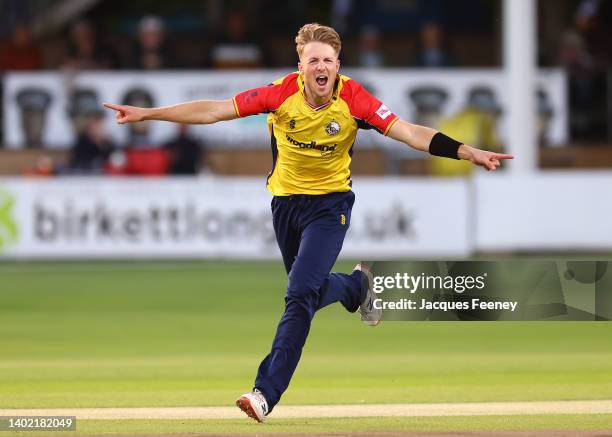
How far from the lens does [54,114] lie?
2419cm

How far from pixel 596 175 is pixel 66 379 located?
11.6m

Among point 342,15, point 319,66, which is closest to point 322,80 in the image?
point 319,66

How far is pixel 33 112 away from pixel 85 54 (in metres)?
Answer: 1.40

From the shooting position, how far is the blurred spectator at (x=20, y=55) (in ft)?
82.8

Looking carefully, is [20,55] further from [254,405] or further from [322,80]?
[254,405]

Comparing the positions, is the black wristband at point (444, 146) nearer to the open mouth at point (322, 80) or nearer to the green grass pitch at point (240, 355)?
the open mouth at point (322, 80)

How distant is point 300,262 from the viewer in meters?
8.56

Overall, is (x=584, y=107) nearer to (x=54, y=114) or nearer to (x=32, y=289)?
(x=54, y=114)

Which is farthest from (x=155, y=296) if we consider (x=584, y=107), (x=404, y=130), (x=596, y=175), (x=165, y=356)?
(x=584, y=107)

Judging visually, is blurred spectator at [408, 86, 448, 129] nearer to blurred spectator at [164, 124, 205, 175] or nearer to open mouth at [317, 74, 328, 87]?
blurred spectator at [164, 124, 205, 175]

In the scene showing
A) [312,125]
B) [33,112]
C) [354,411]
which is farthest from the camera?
[33,112]

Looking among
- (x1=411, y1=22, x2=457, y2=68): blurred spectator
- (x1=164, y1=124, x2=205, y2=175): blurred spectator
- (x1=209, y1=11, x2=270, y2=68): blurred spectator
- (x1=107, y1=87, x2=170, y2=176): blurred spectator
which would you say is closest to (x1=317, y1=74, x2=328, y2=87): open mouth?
(x1=107, y1=87, x2=170, y2=176): blurred spectator

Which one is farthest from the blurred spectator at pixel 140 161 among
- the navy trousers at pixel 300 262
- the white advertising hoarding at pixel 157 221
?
the navy trousers at pixel 300 262

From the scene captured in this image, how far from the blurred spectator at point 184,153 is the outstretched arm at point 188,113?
14.0 meters
